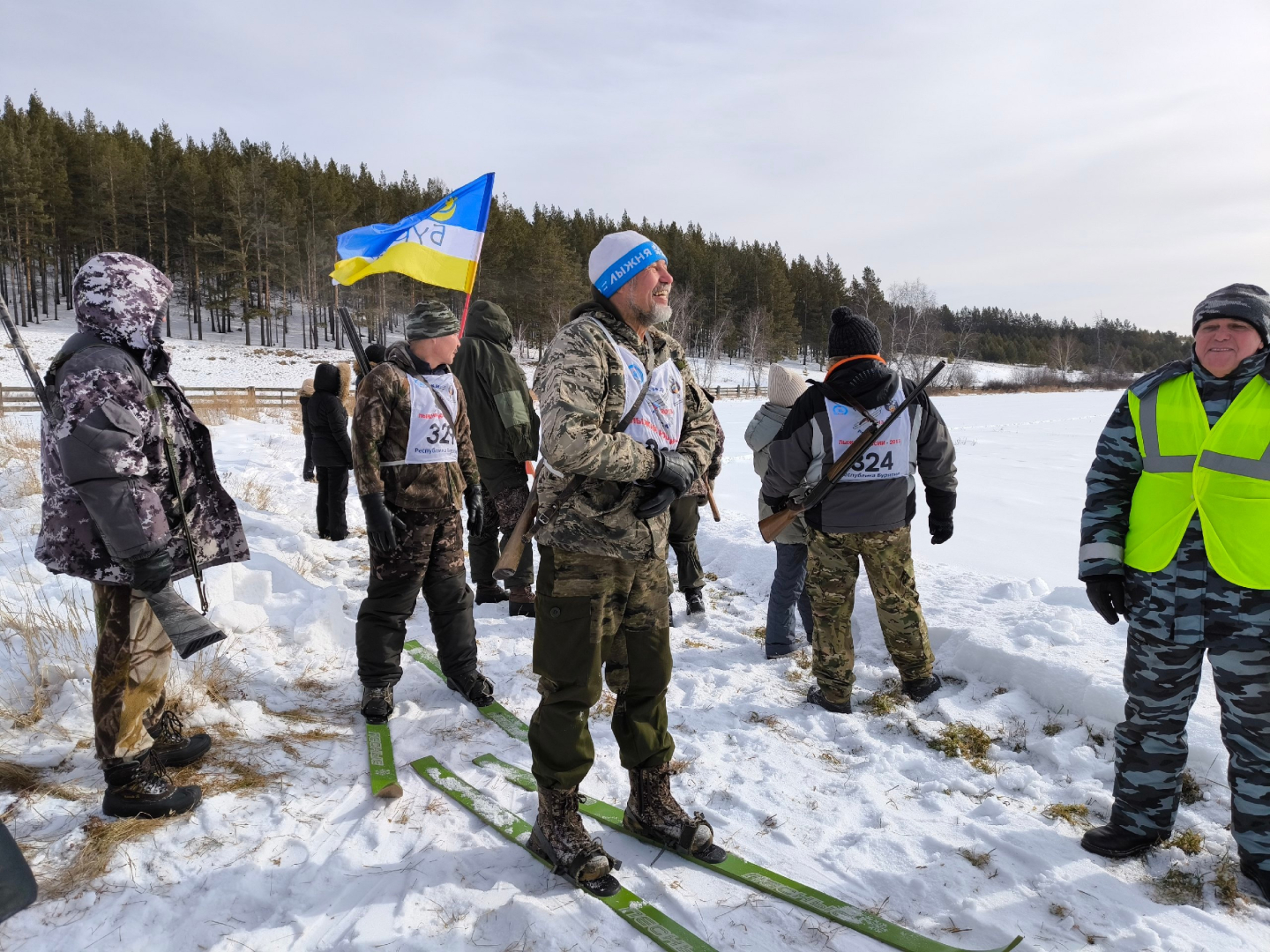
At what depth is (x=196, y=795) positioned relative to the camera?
2.75 meters

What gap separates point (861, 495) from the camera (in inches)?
145

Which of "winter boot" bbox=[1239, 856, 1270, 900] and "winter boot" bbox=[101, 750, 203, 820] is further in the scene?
"winter boot" bbox=[101, 750, 203, 820]

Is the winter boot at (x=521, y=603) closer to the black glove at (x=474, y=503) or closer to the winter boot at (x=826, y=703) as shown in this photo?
the black glove at (x=474, y=503)

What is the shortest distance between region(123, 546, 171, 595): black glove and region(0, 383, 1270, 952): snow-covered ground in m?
0.93

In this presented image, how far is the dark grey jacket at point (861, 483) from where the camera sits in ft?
12.1

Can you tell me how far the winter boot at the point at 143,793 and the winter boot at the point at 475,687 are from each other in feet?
4.56

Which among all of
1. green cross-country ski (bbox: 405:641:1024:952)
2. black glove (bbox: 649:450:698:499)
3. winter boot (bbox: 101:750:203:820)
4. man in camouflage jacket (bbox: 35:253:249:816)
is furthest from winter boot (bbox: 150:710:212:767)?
black glove (bbox: 649:450:698:499)

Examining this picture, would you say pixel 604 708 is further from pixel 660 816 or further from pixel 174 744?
pixel 174 744

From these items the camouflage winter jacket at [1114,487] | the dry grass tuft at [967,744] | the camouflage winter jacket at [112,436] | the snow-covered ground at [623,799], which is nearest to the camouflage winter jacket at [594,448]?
the snow-covered ground at [623,799]

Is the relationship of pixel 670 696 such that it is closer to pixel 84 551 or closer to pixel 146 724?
pixel 146 724

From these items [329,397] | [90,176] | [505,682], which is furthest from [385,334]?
[505,682]

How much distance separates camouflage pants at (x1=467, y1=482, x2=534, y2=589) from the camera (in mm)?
5324

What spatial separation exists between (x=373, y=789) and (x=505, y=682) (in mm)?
1253

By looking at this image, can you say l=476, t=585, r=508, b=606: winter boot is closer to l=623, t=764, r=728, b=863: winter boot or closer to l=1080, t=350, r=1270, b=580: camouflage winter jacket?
l=623, t=764, r=728, b=863: winter boot
